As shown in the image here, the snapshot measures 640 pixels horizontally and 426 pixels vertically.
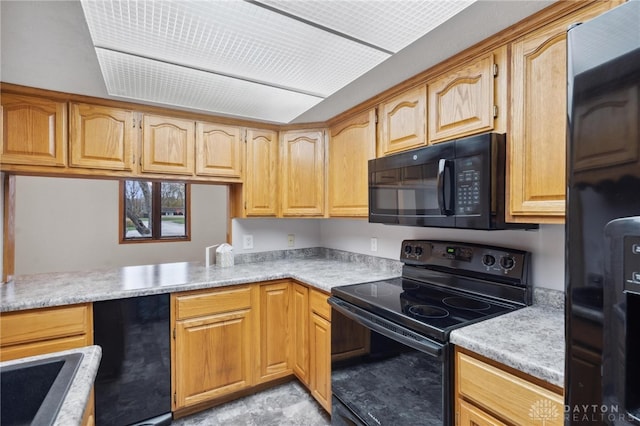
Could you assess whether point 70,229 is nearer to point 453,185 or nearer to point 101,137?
point 101,137

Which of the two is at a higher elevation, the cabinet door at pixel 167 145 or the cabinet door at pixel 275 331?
the cabinet door at pixel 167 145

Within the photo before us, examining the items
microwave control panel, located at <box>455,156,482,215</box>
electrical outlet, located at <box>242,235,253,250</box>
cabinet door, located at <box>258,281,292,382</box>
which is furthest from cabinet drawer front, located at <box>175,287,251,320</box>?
microwave control panel, located at <box>455,156,482,215</box>

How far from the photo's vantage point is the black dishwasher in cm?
174

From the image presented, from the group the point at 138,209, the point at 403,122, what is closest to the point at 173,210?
the point at 138,209

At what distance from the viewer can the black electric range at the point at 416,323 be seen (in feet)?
4.02

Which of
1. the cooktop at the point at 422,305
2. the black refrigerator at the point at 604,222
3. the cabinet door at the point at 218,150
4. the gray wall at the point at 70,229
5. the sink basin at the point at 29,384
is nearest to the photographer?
the black refrigerator at the point at 604,222

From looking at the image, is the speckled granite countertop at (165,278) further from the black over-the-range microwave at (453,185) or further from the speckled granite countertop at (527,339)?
the speckled granite countertop at (527,339)

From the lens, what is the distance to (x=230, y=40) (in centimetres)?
124

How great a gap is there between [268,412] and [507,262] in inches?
68.5

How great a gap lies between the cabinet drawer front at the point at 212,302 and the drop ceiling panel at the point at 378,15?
1693 millimetres

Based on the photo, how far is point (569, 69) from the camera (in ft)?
2.07

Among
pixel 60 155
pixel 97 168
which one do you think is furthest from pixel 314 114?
pixel 60 155

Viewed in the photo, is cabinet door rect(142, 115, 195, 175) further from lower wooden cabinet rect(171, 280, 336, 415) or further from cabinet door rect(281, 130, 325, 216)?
lower wooden cabinet rect(171, 280, 336, 415)

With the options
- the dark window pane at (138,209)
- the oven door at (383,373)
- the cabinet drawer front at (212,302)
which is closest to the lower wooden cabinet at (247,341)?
the cabinet drawer front at (212,302)
